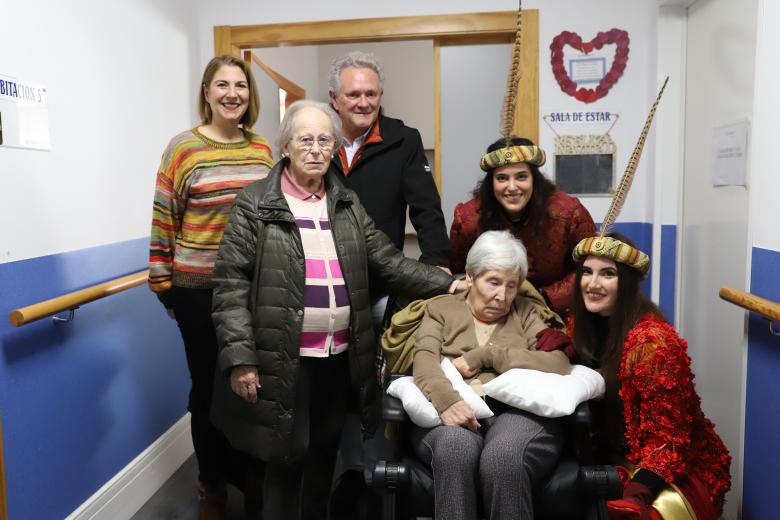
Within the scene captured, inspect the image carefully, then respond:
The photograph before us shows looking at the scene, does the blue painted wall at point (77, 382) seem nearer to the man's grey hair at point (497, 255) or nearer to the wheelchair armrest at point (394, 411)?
the wheelchair armrest at point (394, 411)

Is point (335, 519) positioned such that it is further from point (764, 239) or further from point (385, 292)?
point (764, 239)

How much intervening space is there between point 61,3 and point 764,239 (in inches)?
90.6

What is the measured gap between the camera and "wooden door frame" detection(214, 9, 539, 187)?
3.38 metres

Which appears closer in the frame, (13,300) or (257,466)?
(13,300)

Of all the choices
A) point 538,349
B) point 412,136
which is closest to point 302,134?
point 412,136

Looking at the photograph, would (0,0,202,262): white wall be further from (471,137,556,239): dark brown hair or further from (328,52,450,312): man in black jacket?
(471,137,556,239): dark brown hair

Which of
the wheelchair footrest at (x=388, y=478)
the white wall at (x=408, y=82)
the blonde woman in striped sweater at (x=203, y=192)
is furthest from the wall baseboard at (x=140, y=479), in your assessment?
the white wall at (x=408, y=82)

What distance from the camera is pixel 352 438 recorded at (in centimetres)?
278

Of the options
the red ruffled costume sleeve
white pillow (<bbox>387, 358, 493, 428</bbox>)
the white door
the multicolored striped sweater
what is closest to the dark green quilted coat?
white pillow (<bbox>387, 358, 493, 428</bbox>)

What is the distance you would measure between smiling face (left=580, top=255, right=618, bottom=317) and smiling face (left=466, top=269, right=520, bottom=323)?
0.20m

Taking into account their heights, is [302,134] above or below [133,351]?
above

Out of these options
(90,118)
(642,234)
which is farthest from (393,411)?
(642,234)

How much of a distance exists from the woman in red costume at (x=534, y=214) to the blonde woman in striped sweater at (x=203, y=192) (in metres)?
0.76

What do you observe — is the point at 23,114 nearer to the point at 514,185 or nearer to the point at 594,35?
the point at 514,185
